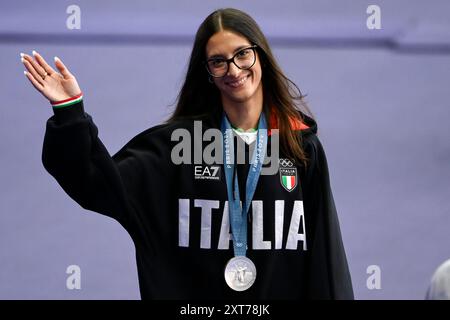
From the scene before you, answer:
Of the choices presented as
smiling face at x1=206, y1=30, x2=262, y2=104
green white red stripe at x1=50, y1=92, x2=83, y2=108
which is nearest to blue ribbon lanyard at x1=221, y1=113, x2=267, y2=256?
smiling face at x1=206, y1=30, x2=262, y2=104

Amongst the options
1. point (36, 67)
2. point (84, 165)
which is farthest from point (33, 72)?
point (84, 165)

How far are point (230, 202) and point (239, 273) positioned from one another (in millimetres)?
203

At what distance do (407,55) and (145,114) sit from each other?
1.53 m

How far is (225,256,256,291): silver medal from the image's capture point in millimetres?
2781

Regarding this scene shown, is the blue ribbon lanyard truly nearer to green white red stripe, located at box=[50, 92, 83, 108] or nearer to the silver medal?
the silver medal

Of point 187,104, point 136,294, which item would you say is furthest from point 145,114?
point 187,104

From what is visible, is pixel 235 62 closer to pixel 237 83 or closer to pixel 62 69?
pixel 237 83

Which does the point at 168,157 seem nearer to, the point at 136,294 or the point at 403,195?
the point at 136,294

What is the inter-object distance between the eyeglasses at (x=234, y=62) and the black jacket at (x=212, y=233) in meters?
0.26

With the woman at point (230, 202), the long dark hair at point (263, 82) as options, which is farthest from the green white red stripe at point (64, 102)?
the long dark hair at point (263, 82)

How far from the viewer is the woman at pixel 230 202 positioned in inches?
112

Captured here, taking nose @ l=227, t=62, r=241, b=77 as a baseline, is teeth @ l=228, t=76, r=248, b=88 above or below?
below

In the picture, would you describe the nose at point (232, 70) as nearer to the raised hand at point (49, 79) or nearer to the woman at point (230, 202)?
the woman at point (230, 202)
